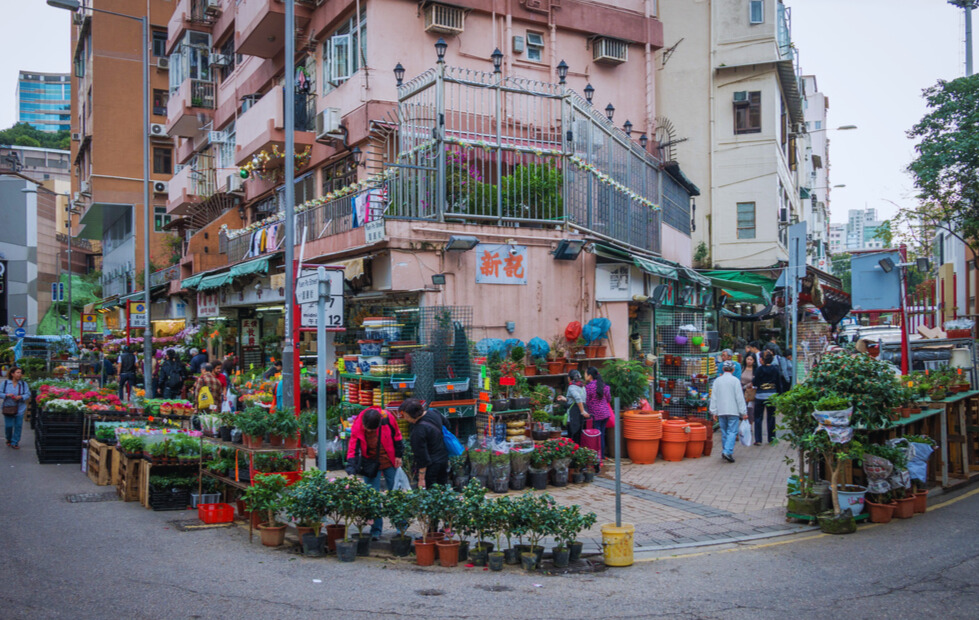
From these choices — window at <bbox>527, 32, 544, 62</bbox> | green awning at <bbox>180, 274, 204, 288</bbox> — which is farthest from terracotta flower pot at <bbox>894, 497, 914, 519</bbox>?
green awning at <bbox>180, 274, 204, 288</bbox>

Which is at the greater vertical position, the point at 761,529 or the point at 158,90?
the point at 158,90

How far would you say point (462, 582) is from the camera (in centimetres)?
683

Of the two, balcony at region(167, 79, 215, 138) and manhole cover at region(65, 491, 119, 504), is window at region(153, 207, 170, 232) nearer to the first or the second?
balcony at region(167, 79, 215, 138)

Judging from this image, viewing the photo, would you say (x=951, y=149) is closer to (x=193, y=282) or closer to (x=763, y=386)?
(x=763, y=386)

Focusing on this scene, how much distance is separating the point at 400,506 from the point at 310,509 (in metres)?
0.92

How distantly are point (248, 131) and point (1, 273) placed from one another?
3542 cm

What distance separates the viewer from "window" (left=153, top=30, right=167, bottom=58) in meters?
42.3

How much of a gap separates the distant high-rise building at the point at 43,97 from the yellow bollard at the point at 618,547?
558 ft

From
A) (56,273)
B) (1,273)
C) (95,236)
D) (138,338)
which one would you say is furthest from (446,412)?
(56,273)

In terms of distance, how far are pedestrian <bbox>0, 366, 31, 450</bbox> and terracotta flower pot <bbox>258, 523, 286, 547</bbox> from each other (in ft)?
36.4

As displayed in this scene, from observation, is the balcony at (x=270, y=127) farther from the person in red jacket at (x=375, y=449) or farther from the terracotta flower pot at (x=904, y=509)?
the terracotta flower pot at (x=904, y=509)

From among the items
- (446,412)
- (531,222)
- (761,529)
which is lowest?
(761,529)

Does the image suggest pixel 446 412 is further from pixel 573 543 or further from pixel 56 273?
pixel 56 273

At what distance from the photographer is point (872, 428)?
28.3 ft
